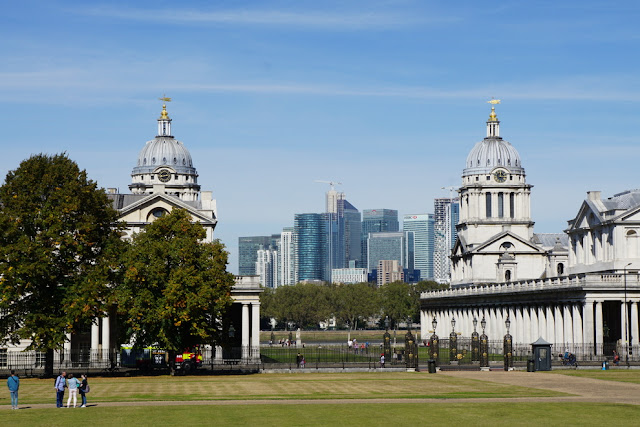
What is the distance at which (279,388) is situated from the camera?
70.1 meters

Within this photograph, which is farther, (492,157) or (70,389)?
(492,157)

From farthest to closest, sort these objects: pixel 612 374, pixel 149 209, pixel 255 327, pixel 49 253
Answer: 1. pixel 149 209
2. pixel 255 327
3. pixel 612 374
4. pixel 49 253

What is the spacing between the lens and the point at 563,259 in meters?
176

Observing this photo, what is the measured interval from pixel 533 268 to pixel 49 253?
107700 mm

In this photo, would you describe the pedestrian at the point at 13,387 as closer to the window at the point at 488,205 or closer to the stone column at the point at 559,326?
the stone column at the point at 559,326

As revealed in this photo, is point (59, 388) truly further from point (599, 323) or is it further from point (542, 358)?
point (599, 323)

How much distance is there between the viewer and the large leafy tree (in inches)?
3255

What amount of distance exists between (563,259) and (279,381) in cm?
10550

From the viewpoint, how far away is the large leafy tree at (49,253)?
8269 centimetres

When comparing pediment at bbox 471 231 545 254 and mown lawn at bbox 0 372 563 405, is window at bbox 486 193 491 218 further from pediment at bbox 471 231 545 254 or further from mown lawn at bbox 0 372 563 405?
mown lawn at bbox 0 372 563 405

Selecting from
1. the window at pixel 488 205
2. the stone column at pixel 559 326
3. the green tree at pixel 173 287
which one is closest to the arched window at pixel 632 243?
the stone column at pixel 559 326

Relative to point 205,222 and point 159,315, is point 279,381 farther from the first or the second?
point 205,222

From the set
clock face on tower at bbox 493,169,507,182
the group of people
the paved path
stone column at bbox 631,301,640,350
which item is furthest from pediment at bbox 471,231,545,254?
the group of people

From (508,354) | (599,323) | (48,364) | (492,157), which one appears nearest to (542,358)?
(508,354)
